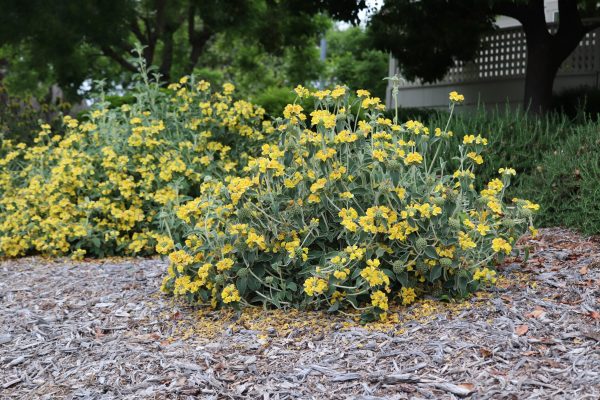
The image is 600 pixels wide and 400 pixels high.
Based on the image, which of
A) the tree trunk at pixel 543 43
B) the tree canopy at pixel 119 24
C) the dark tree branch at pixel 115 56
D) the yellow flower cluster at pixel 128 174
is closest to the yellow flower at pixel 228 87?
the yellow flower cluster at pixel 128 174

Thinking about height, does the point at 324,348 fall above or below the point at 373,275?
below

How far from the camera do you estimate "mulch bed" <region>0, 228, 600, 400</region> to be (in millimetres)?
2604

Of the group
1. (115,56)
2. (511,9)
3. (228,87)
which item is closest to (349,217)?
(228,87)

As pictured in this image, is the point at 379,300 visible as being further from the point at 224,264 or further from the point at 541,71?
the point at 541,71

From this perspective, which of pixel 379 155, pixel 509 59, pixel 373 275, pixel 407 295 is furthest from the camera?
pixel 509 59

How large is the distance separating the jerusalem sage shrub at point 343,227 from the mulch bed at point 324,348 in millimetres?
144

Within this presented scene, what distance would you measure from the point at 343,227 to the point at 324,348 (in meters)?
0.70

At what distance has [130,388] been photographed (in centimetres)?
281

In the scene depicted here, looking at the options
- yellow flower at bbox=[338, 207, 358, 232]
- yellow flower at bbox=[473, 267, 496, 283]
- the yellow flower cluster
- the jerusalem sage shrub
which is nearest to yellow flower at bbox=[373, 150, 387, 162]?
the jerusalem sage shrub

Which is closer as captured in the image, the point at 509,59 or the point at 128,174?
the point at 128,174

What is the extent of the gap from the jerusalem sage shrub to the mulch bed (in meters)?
0.14

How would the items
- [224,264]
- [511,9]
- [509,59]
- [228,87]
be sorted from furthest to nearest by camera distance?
[509,59], [511,9], [228,87], [224,264]

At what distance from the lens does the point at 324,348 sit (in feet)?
9.79

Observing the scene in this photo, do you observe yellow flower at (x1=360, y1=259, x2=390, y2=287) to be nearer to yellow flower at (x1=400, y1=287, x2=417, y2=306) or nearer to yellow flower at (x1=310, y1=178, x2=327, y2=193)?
yellow flower at (x1=400, y1=287, x2=417, y2=306)
